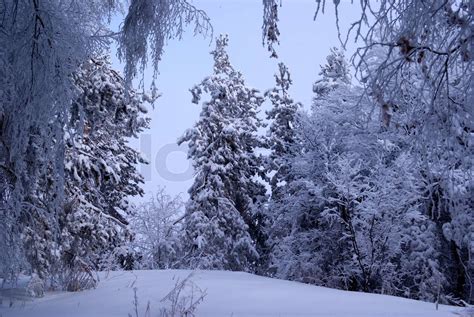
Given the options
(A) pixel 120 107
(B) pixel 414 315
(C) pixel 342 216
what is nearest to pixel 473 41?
(B) pixel 414 315

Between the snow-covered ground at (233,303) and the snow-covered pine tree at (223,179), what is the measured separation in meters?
11.2

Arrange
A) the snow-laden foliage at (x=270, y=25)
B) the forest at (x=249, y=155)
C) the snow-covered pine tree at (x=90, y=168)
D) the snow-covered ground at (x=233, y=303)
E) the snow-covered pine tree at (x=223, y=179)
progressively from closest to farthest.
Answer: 1. the forest at (x=249, y=155)
2. the snow-laden foliage at (x=270, y=25)
3. the snow-covered ground at (x=233, y=303)
4. the snow-covered pine tree at (x=90, y=168)
5. the snow-covered pine tree at (x=223, y=179)

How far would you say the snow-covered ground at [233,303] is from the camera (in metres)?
4.27

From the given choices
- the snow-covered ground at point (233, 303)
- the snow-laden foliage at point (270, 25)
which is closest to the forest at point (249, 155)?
the snow-laden foliage at point (270, 25)

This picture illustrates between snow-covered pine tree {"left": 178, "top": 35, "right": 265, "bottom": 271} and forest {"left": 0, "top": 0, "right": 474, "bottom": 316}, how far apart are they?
8cm

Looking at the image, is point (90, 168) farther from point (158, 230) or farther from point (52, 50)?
point (158, 230)

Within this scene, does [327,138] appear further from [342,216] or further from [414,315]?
[414,315]

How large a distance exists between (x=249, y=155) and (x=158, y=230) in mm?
4964

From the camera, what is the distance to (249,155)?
802 inches

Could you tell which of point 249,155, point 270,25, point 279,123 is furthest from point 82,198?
point 279,123

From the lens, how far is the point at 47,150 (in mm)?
3939

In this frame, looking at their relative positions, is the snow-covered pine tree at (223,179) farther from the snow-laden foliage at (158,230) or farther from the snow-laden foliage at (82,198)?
the snow-laden foliage at (82,198)

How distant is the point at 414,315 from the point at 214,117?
1501 cm

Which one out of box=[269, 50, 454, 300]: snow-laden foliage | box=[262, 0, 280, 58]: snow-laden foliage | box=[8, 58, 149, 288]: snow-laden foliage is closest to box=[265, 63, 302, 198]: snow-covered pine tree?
box=[269, 50, 454, 300]: snow-laden foliage
